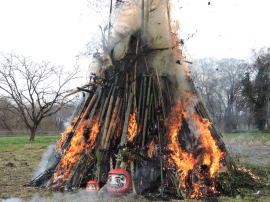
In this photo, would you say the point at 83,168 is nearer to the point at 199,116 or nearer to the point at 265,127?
the point at 199,116

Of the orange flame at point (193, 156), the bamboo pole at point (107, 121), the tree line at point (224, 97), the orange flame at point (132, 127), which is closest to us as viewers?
the orange flame at point (193, 156)

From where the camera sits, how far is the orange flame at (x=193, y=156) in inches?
253

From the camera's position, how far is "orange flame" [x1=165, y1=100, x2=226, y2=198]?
642 centimetres

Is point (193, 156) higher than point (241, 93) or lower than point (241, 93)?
lower

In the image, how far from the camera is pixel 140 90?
758 cm

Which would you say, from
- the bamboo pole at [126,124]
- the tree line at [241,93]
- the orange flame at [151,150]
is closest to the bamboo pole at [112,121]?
the bamboo pole at [126,124]

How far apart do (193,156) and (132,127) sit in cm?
147

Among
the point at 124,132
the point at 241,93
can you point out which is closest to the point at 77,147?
the point at 124,132

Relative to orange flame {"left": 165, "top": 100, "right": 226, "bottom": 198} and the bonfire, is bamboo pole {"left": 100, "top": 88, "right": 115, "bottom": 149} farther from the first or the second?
orange flame {"left": 165, "top": 100, "right": 226, "bottom": 198}

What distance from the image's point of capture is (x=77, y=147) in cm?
744

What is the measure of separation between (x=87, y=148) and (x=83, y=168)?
17.9 inches

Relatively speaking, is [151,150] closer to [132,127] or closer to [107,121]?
[132,127]

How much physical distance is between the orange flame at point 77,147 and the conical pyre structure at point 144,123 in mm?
22

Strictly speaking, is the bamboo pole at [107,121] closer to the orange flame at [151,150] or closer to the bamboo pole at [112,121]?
the bamboo pole at [112,121]
